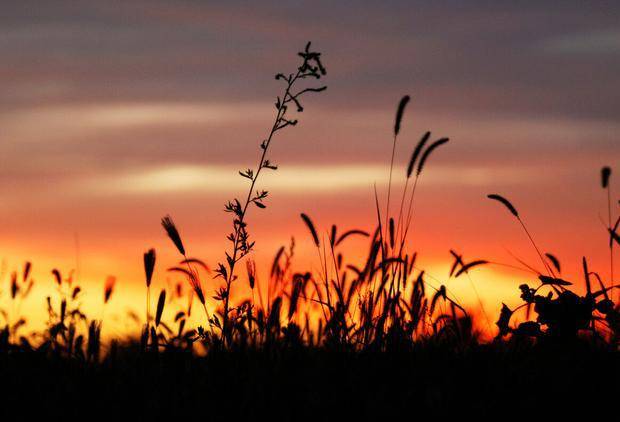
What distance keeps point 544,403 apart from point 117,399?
6.49ft

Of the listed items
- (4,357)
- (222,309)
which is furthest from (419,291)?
(4,357)

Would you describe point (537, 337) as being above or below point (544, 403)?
above

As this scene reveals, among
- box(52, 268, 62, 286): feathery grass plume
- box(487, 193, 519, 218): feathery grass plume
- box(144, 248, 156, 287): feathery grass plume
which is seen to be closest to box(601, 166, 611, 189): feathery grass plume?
box(487, 193, 519, 218): feathery grass plume

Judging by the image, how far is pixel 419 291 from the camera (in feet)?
18.2

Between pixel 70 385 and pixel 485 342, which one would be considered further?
pixel 485 342

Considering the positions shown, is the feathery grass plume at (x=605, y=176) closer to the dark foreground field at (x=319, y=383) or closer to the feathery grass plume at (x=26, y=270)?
the dark foreground field at (x=319, y=383)

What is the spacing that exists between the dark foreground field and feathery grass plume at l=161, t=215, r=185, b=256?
1.87 feet

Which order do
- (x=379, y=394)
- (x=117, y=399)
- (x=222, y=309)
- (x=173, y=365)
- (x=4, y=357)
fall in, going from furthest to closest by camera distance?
(x=222, y=309) → (x=4, y=357) → (x=173, y=365) → (x=117, y=399) → (x=379, y=394)

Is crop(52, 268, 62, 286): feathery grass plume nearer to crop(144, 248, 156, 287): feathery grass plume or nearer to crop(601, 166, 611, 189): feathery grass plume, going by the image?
crop(144, 248, 156, 287): feathery grass plume

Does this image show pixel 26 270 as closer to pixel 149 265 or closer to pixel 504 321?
pixel 149 265

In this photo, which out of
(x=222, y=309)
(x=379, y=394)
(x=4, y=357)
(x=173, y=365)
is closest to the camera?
(x=379, y=394)

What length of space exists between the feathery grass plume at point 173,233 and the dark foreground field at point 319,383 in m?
0.57

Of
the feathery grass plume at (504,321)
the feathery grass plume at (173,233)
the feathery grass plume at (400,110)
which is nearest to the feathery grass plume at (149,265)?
the feathery grass plume at (173,233)

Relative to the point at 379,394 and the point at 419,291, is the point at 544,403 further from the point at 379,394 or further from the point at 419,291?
the point at 419,291
